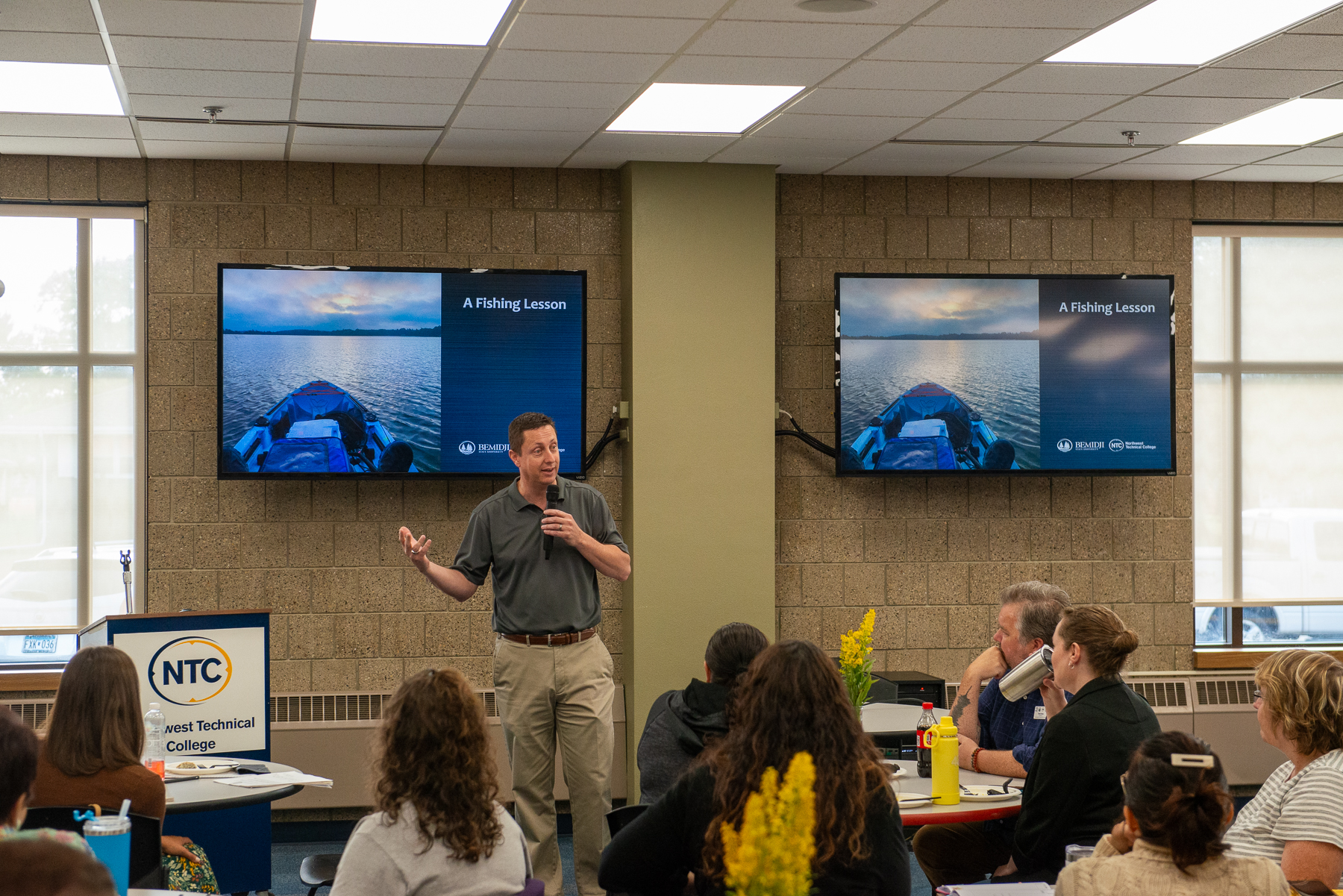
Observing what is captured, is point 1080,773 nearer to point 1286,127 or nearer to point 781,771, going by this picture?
point 781,771

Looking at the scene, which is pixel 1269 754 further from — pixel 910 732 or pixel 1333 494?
pixel 910 732

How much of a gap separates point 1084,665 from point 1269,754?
386 cm

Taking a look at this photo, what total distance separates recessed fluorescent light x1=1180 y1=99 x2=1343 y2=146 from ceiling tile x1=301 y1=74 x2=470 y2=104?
320cm

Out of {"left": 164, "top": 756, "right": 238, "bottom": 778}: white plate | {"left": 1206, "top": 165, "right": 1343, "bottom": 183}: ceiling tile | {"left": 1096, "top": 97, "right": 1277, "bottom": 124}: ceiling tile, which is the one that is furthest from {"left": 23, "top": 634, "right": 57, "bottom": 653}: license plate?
{"left": 1206, "top": 165, "right": 1343, "bottom": 183}: ceiling tile

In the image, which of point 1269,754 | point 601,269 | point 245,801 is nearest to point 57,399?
point 601,269

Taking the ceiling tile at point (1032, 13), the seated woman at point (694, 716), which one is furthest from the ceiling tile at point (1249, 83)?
the seated woman at point (694, 716)

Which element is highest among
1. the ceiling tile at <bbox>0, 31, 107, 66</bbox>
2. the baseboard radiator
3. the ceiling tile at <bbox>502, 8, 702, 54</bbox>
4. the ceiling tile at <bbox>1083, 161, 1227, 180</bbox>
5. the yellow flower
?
the ceiling tile at <bbox>1083, 161, 1227, 180</bbox>

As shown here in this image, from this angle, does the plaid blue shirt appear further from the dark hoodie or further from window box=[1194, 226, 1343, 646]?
window box=[1194, 226, 1343, 646]

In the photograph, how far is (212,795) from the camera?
3637 mm

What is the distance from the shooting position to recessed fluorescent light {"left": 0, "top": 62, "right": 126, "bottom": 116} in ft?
14.2

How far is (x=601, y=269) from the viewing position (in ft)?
19.9

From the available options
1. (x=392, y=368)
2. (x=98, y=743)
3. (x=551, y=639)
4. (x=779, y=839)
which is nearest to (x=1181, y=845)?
(x=779, y=839)

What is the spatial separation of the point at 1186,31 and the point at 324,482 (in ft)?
13.1

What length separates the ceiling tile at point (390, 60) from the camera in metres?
4.07
